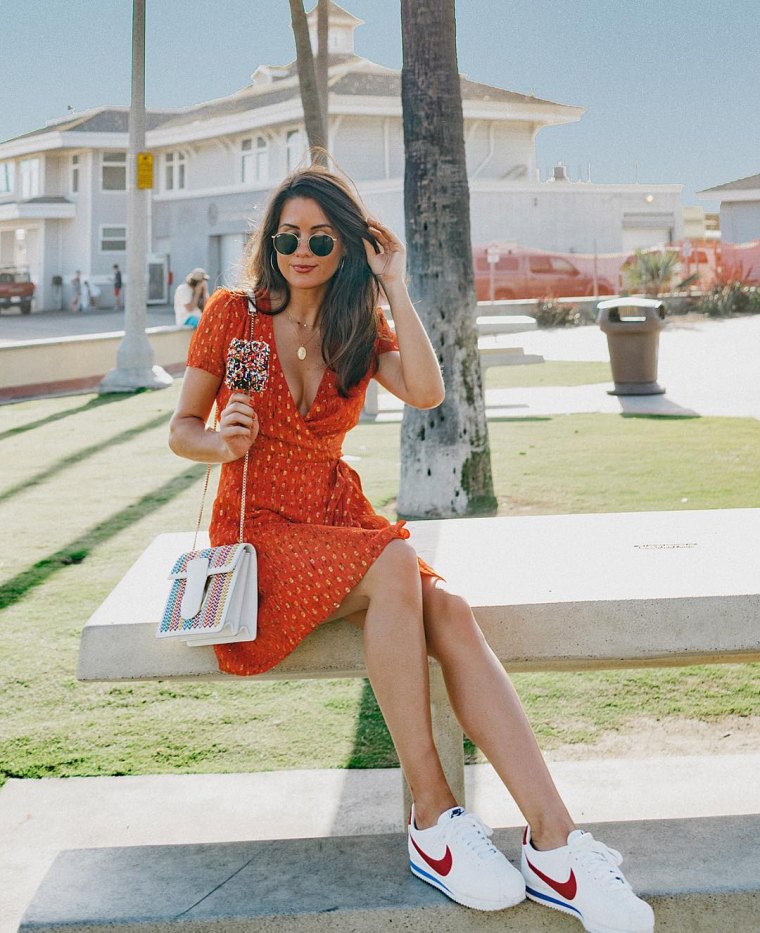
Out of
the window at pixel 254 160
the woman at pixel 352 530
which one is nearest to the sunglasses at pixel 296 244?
the woman at pixel 352 530

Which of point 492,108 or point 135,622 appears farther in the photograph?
point 492,108

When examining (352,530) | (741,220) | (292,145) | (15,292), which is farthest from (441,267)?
(15,292)

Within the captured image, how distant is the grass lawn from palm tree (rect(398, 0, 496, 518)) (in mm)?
439

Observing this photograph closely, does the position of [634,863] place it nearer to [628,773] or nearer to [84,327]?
[628,773]

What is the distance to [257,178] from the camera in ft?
144

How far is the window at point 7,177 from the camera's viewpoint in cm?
5406

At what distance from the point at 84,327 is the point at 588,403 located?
25355 mm

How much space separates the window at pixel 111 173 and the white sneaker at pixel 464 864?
49666mm

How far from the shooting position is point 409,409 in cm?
697

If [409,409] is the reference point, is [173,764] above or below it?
below

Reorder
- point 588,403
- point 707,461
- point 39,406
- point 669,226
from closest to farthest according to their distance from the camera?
point 707,461 < point 588,403 < point 39,406 < point 669,226

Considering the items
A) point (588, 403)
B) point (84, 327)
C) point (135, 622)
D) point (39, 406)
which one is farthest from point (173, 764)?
point (84, 327)

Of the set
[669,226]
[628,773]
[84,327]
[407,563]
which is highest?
[669,226]

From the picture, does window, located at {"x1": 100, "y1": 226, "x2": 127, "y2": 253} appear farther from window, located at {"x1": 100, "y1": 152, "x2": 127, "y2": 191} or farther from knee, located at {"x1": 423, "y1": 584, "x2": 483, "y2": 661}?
knee, located at {"x1": 423, "y1": 584, "x2": 483, "y2": 661}
